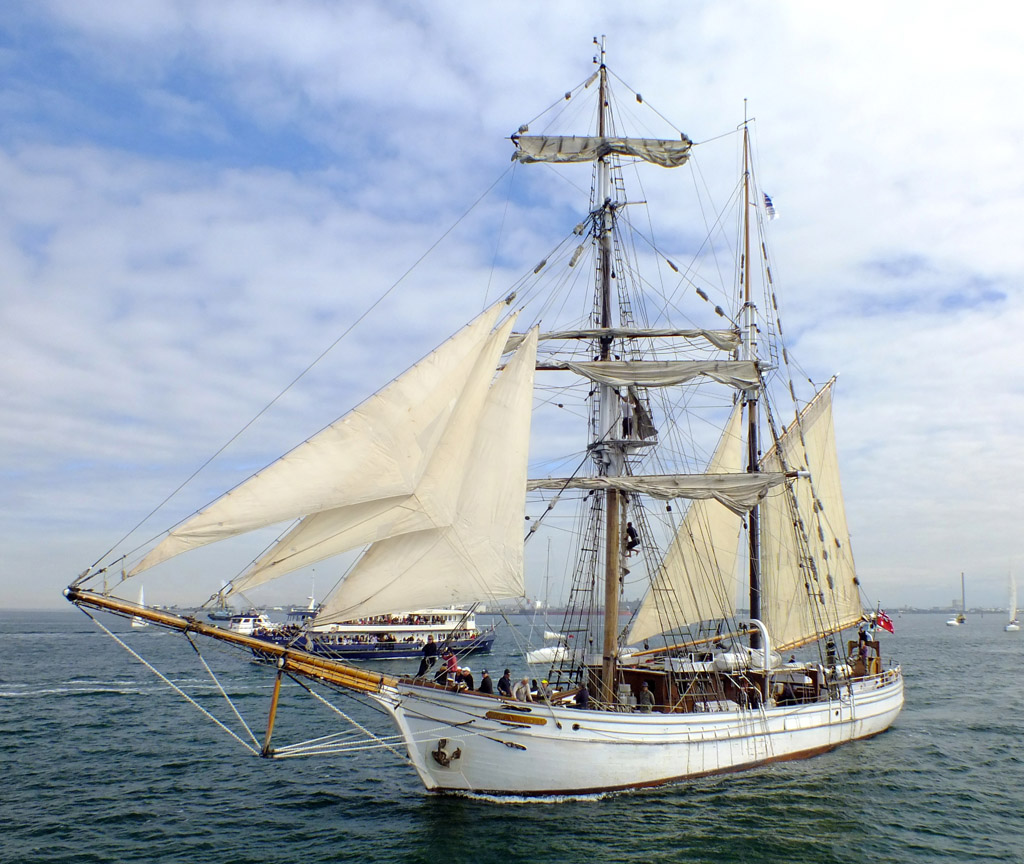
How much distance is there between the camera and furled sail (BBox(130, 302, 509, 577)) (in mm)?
15180

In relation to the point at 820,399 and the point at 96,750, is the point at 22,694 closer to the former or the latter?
the point at 96,750

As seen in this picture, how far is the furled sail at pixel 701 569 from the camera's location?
3266cm

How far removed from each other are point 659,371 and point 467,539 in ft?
33.2

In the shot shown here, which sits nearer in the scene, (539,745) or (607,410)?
(539,745)

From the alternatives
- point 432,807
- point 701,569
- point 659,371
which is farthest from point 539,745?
point 701,569

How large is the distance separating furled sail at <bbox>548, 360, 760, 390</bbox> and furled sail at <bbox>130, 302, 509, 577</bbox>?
6.57 metres

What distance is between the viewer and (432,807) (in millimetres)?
18766

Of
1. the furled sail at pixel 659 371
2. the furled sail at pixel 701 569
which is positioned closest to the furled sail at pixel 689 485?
the furled sail at pixel 659 371

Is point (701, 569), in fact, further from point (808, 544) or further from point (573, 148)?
point (573, 148)

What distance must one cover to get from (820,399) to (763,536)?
26.0ft

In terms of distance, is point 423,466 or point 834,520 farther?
point 834,520

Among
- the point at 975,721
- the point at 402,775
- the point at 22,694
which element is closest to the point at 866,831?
the point at 402,775

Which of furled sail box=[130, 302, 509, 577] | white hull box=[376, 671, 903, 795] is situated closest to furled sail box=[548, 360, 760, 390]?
furled sail box=[130, 302, 509, 577]

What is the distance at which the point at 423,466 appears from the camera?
17.7 metres
